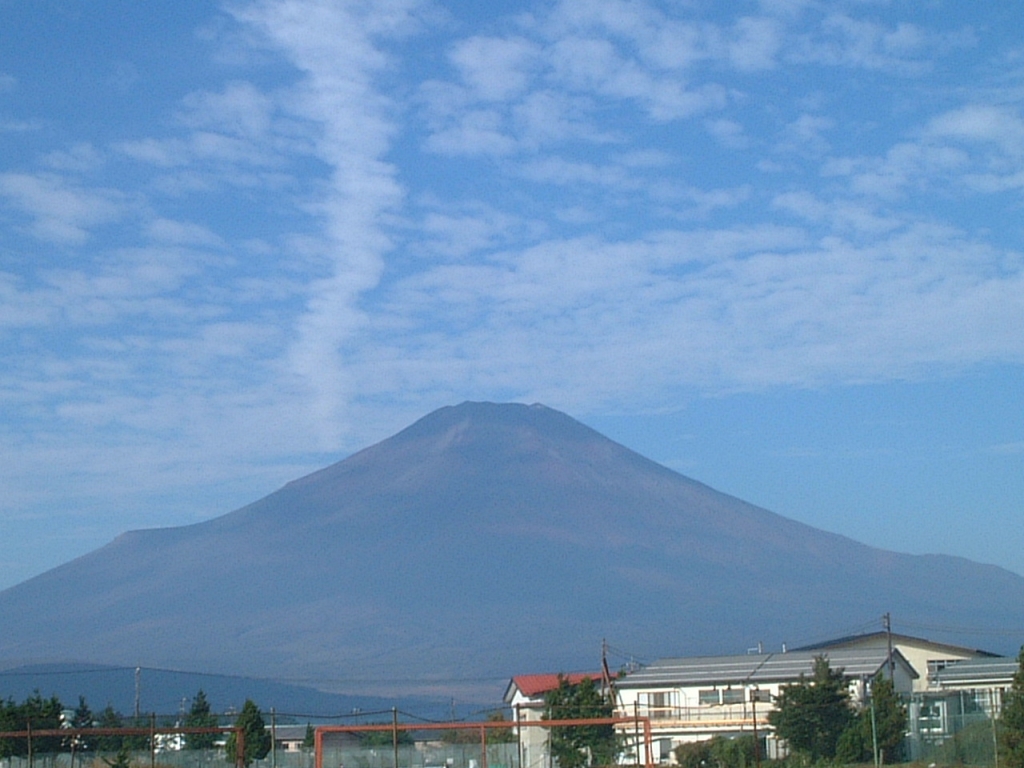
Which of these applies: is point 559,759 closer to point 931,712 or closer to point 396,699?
point 931,712

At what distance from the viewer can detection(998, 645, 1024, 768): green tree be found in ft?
97.5

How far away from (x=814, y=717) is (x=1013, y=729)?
332 inches

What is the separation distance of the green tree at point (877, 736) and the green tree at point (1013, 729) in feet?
15.3

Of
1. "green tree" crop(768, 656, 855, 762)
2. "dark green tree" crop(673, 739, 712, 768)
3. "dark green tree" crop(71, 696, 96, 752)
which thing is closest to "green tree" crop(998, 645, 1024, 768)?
"green tree" crop(768, 656, 855, 762)

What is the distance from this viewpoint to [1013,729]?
99.8 feet

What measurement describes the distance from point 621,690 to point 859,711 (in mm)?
16108

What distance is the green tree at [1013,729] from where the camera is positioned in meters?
29.7

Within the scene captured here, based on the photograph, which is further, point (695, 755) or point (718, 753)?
point (695, 755)

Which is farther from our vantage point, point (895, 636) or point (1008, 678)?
point (895, 636)

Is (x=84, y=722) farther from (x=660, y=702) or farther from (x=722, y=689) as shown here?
(x=722, y=689)

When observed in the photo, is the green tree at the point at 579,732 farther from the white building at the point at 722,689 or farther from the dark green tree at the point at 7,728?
the dark green tree at the point at 7,728

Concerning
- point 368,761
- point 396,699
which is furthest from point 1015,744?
point 396,699

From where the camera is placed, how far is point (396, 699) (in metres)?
197

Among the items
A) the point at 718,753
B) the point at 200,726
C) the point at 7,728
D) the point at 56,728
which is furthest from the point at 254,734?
the point at 718,753
